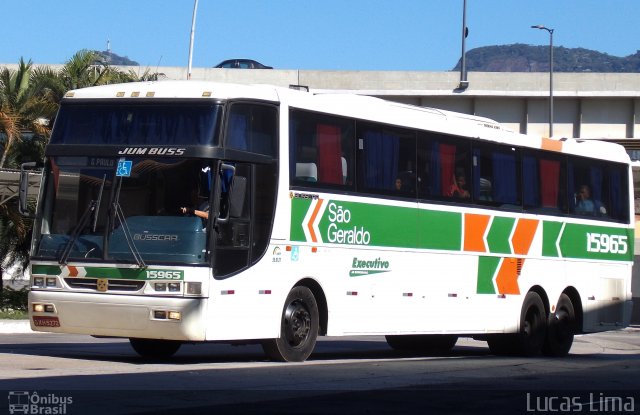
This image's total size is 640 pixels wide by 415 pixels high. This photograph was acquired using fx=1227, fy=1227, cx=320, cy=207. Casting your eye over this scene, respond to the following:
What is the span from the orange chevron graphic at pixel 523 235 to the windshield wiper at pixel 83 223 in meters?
8.35

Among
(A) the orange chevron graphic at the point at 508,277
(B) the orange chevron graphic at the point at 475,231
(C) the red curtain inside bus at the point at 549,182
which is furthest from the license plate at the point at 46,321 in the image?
(C) the red curtain inside bus at the point at 549,182

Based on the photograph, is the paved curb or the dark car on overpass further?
the dark car on overpass

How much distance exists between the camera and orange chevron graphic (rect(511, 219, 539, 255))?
21.0 metres

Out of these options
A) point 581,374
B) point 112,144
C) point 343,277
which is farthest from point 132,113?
point 581,374

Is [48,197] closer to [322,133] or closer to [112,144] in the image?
[112,144]

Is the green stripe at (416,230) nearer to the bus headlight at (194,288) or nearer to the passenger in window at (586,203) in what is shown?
the passenger in window at (586,203)

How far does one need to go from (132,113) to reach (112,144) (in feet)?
1.67

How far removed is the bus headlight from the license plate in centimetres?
182

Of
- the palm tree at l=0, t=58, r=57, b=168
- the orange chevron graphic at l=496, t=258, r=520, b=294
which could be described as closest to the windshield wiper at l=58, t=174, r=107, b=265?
the orange chevron graphic at l=496, t=258, r=520, b=294

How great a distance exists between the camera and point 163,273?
14617 millimetres

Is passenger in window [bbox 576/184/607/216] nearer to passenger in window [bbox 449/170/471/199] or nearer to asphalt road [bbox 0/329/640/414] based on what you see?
passenger in window [bbox 449/170/471/199]

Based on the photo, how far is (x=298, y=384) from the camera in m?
12.9

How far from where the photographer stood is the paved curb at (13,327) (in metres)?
25.9

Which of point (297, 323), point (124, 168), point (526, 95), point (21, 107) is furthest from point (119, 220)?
point (526, 95)
